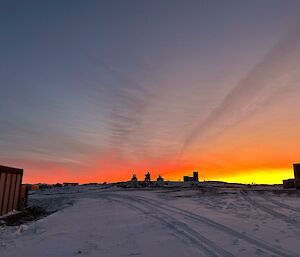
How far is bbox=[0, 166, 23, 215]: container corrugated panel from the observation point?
21.1m

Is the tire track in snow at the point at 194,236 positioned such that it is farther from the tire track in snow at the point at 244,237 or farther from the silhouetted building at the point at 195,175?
the silhouetted building at the point at 195,175

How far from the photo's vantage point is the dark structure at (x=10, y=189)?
69.3ft

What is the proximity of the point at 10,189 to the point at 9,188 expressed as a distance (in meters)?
0.26

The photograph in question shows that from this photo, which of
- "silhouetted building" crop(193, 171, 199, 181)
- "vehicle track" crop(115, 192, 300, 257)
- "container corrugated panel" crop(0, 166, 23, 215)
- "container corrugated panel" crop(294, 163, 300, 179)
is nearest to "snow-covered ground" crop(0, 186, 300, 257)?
"vehicle track" crop(115, 192, 300, 257)

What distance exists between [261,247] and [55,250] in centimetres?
589

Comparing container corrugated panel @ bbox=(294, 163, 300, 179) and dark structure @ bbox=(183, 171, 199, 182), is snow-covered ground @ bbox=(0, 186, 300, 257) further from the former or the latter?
dark structure @ bbox=(183, 171, 199, 182)

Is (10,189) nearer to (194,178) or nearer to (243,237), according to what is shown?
(243,237)

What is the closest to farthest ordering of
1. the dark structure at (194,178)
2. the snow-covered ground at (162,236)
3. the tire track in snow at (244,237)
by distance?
the tire track in snow at (244,237) < the snow-covered ground at (162,236) < the dark structure at (194,178)

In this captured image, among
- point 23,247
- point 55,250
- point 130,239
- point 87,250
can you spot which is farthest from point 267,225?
point 23,247

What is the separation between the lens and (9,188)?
22.5 m

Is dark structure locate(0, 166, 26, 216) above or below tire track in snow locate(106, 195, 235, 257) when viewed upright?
above

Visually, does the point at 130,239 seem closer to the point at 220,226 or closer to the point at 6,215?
the point at 220,226

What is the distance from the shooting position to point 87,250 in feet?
31.8

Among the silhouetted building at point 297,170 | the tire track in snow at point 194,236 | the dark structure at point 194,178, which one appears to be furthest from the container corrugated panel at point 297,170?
the dark structure at point 194,178
